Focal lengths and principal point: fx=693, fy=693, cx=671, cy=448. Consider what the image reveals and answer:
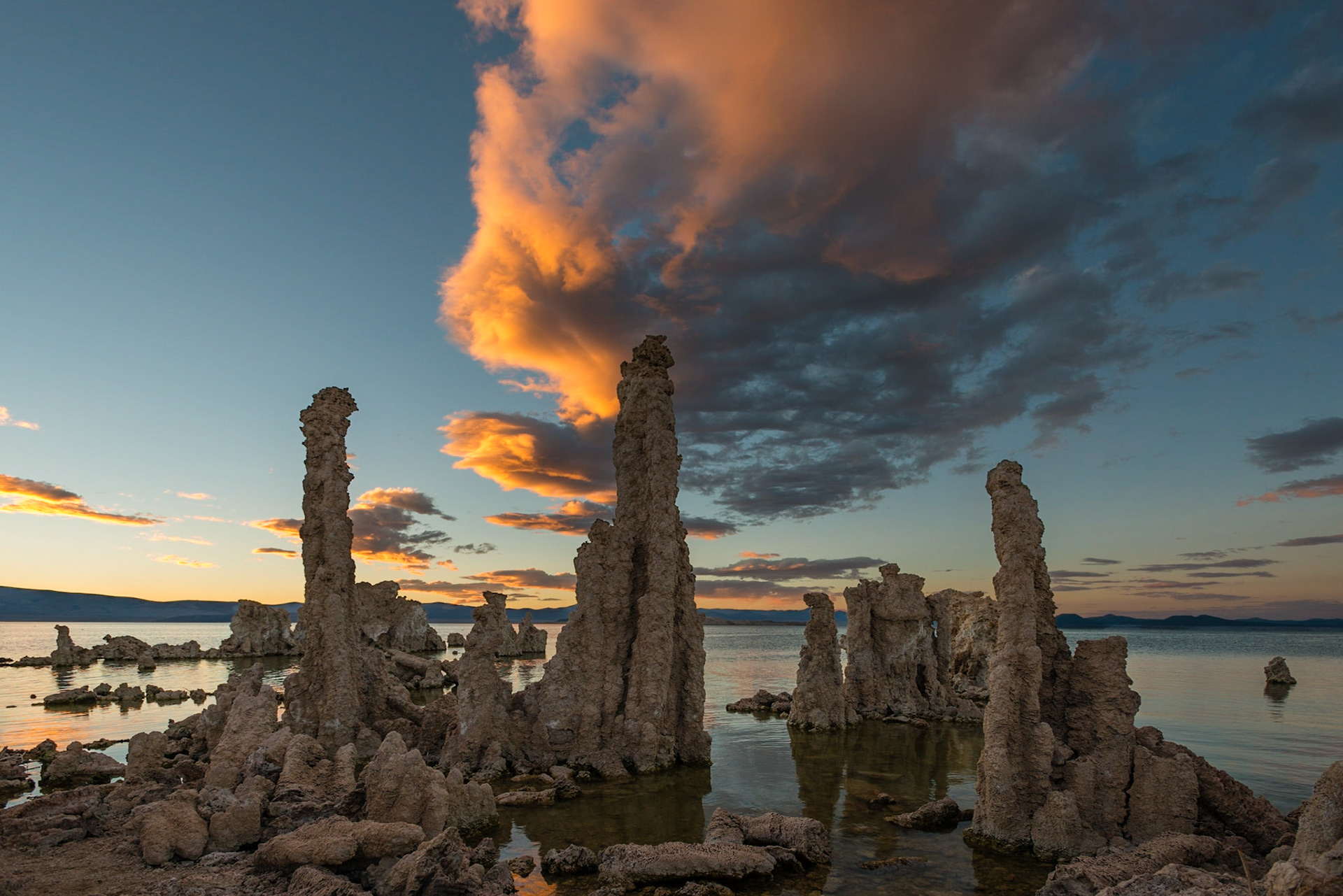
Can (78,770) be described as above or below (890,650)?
below

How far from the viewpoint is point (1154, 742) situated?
1731 centimetres

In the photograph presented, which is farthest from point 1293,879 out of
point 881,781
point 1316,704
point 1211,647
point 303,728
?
point 1211,647

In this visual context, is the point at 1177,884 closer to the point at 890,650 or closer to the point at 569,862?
the point at 569,862

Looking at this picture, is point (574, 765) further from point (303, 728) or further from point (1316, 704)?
point (1316, 704)

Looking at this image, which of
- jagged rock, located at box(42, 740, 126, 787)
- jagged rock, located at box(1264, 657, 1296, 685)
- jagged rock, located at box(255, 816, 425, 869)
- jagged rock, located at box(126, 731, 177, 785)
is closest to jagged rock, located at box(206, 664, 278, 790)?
jagged rock, located at box(126, 731, 177, 785)

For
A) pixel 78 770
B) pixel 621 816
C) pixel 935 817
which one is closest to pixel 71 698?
pixel 78 770

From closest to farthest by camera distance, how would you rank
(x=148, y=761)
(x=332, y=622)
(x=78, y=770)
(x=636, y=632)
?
1. (x=148, y=761)
2. (x=78, y=770)
3. (x=332, y=622)
4. (x=636, y=632)

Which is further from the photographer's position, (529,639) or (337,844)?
(529,639)

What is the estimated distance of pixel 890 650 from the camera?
39.8 meters

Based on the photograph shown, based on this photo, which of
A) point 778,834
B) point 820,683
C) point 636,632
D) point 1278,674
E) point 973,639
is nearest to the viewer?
point 778,834

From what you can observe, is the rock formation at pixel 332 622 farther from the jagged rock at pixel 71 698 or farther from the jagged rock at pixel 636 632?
the jagged rock at pixel 71 698

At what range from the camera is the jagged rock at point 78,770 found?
74.6 feet

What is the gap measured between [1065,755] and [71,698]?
57122mm

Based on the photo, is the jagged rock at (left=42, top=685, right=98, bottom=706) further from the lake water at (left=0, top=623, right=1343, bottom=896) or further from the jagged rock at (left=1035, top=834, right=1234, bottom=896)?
the jagged rock at (left=1035, top=834, right=1234, bottom=896)
